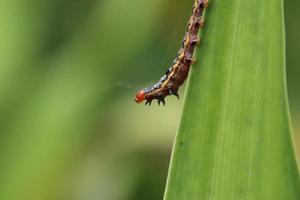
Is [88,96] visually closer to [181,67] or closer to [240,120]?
[181,67]

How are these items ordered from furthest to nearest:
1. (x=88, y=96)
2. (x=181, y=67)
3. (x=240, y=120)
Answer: (x=88, y=96) < (x=181, y=67) < (x=240, y=120)

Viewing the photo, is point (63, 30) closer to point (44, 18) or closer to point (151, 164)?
point (44, 18)

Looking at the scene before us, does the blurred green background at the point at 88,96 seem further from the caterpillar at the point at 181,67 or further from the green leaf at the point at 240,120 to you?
the green leaf at the point at 240,120

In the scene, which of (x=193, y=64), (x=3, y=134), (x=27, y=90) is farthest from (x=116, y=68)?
(x=193, y=64)

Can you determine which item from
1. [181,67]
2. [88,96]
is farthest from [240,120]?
[88,96]

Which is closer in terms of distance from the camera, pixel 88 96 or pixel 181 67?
pixel 181 67

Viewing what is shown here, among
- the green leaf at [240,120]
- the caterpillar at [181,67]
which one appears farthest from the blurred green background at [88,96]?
the green leaf at [240,120]
